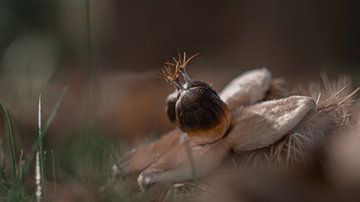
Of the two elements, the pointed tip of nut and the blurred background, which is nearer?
the pointed tip of nut

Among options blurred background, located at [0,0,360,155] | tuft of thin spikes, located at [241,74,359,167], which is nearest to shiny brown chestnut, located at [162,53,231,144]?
tuft of thin spikes, located at [241,74,359,167]

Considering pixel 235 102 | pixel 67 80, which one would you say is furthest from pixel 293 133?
pixel 67 80

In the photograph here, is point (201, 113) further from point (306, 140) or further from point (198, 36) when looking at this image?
point (198, 36)

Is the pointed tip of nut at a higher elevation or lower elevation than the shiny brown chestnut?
lower

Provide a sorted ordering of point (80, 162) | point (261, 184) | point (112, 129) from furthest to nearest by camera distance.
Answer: point (112, 129) < point (80, 162) < point (261, 184)

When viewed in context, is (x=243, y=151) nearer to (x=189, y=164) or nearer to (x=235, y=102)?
(x=189, y=164)

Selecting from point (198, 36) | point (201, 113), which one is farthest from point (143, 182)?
point (198, 36)

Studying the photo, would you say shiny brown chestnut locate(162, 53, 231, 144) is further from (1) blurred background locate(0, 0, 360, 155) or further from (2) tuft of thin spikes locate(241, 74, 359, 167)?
(1) blurred background locate(0, 0, 360, 155)

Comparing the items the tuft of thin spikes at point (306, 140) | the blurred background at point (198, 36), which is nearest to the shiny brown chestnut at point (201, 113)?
the tuft of thin spikes at point (306, 140)
